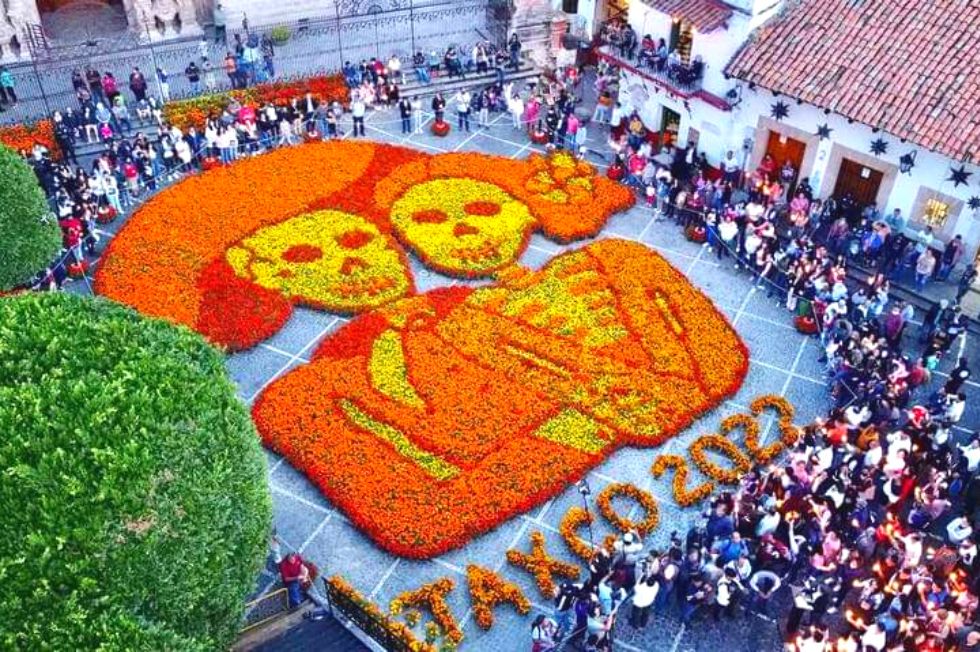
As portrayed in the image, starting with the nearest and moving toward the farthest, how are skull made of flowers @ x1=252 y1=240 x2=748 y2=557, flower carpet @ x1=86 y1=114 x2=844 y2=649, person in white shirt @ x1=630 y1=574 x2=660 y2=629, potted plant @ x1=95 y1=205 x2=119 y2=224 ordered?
person in white shirt @ x1=630 y1=574 x2=660 y2=629, flower carpet @ x1=86 y1=114 x2=844 y2=649, skull made of flowers @ x1=252 y1=240 x2=748 y2=557, potted plant @ x1=95 y1=205 x2=119 y2=224

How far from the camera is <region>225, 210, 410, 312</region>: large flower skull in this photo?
2866 cm

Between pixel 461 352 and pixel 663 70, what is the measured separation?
1513 cm

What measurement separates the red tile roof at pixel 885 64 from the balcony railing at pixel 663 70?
210 cm

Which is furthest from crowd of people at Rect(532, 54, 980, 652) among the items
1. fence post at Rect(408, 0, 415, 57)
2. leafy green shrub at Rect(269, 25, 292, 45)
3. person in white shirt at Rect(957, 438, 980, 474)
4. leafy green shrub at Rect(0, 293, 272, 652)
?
leafy green shrub at Rect(269, 25, 292, 45)

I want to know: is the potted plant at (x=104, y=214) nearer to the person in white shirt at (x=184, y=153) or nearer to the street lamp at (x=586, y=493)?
the person in white shirt at (x=184, y=153)

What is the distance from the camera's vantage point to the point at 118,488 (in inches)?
519

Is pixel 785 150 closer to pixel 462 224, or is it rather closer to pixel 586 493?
pixel 462 224

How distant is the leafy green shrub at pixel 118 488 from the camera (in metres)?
12.7

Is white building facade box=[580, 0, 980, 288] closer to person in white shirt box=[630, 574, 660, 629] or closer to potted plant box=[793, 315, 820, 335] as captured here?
potted plant box=[793, 315, 820, 335]

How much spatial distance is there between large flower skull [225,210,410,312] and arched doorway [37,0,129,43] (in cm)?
1791

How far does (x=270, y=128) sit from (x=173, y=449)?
24541 mm

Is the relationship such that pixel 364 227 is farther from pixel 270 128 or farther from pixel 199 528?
pixel 199 528

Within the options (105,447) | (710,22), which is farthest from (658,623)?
(710,22)

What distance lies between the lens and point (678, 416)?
24703 millimetres
